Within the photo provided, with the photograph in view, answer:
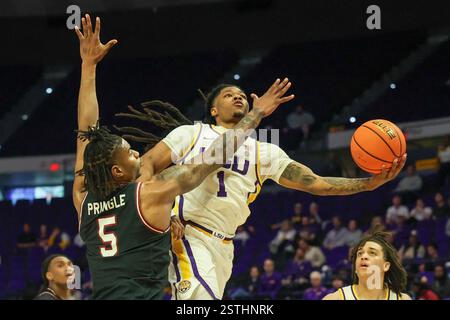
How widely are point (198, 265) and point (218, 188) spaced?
0.56 meters

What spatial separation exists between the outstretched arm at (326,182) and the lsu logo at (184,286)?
1.09 m

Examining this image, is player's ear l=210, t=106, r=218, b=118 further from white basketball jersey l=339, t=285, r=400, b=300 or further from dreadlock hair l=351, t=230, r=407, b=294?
white basketball jersey l=339, t=285, r=400, b=300

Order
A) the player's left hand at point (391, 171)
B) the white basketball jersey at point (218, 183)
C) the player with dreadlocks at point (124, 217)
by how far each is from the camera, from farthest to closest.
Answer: the white basketball jersey at point (218, 183) → the player's left hand at point (391, 171) → the player with dreadlocks at point (124, 217)

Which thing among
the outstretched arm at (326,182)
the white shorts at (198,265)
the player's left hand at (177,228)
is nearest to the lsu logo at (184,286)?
the white shorts at (198,265)

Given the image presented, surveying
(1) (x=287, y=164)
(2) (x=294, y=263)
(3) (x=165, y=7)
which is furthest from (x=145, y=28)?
(1) (x=287, y=164)

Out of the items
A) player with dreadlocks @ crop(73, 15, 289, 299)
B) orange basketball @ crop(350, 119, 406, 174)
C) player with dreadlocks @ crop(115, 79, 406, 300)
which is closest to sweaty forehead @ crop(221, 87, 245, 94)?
player with dreadlocks @ crop(115, 79, 406, 300)

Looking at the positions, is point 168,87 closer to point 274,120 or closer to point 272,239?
point 274,120

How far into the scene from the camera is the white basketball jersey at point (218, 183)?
5.87m

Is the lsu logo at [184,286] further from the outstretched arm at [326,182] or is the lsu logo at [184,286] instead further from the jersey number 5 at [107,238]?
the jersey number 5 at [107,238]

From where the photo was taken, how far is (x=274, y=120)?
62.0 ft

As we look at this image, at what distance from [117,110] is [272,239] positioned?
681 cm

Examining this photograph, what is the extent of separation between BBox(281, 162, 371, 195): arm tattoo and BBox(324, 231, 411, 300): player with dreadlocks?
1.41ft

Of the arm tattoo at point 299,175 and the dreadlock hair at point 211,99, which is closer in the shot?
the arm tattoo at point 299,175

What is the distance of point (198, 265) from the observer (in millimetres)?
5699
